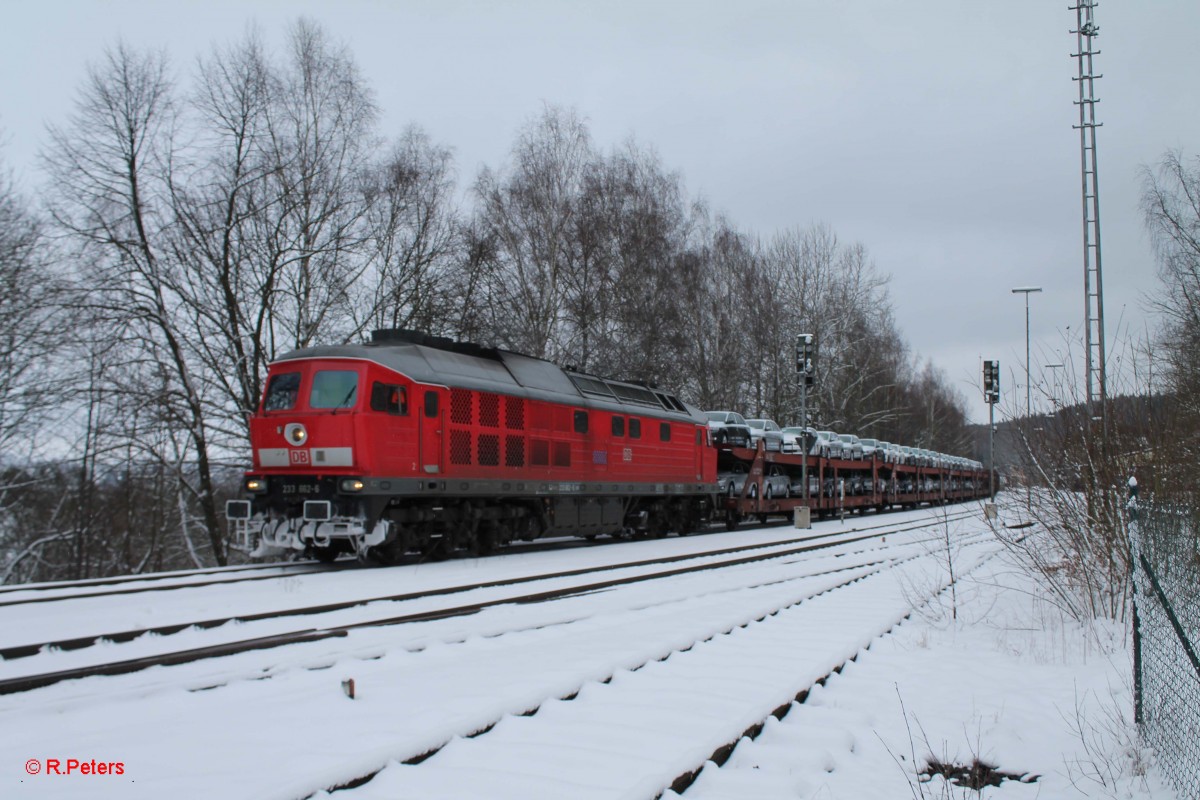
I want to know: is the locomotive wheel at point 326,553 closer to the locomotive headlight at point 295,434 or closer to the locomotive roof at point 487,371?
the locomotive headlight at point 295,434

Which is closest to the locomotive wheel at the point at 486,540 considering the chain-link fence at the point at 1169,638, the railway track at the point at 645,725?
the railway track at the point at 645,725

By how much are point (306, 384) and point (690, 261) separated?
2642 centimetres

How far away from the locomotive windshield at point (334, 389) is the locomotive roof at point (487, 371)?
0.28 meters

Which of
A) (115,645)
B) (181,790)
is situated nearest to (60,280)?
(115,645)

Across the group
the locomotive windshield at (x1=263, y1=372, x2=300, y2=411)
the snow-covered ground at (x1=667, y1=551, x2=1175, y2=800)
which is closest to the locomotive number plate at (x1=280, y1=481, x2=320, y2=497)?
the locomotive windshield at (x1=263, y1=372, x2=300, y2=411)

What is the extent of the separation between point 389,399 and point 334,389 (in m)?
0.82

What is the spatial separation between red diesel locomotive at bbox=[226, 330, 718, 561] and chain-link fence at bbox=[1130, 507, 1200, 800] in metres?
9.63

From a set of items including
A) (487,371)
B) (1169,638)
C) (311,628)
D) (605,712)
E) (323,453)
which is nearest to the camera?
(605,712)

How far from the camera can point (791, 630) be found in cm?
817

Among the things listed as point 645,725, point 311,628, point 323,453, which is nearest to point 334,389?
point 323,453

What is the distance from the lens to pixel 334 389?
1354 cm

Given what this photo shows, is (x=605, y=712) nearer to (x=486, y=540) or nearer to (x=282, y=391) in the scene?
(x=282, y=391)

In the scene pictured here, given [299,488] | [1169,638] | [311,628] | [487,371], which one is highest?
[487,371]

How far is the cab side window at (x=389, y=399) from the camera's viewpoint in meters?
13.4
